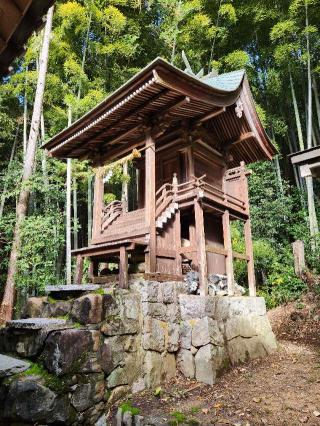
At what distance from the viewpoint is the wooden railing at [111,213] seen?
25.4 feet

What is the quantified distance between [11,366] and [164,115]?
504cm

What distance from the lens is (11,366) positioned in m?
4.55

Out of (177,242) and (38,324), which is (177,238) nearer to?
(177,242)

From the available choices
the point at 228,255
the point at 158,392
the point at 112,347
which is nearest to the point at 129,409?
the point at 158,392

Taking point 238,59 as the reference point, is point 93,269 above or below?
below

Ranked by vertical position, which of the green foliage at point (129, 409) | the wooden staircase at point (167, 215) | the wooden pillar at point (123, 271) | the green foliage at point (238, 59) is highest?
the green foliage at point (238, 59)

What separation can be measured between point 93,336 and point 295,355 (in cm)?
439

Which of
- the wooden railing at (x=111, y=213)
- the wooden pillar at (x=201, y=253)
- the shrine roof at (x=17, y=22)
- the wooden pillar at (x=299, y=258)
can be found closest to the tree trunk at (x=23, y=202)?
the wooden railing at (x=111, y=213)

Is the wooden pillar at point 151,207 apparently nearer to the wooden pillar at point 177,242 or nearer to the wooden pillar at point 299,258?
the wooden pillar at point 177,242

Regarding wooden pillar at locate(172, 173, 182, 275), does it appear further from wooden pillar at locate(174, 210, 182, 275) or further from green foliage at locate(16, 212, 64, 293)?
green foliage at locate(16, 212, 64, 293)

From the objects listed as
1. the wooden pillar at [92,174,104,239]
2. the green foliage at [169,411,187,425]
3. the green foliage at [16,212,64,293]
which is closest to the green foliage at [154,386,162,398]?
the green foliage at [169,411,187,425]

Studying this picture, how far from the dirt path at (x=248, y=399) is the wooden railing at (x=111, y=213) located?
373 centimetres

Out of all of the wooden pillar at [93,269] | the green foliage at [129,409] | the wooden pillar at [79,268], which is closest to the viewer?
the green foliage at [129,409]

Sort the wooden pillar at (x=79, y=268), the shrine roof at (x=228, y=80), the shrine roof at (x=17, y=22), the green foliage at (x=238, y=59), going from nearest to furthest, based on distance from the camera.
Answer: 1. the shrine roof at (x=17, y=22)
2. the wooden pillar at (x=79, y=268)
3. the shrine roof at (x=228, y=80)
4. the green foliage at (x=238, y=59)
